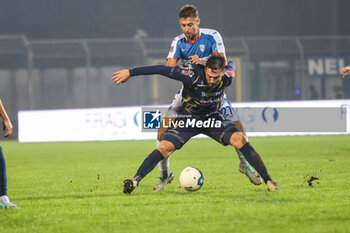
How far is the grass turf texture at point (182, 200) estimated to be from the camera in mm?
5148

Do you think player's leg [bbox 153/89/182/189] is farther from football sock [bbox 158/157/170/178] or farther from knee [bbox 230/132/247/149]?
knee [bbox 230/132/247/149]

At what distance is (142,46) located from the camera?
81.0 feet

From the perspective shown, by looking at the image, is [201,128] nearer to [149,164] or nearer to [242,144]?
[242,144]

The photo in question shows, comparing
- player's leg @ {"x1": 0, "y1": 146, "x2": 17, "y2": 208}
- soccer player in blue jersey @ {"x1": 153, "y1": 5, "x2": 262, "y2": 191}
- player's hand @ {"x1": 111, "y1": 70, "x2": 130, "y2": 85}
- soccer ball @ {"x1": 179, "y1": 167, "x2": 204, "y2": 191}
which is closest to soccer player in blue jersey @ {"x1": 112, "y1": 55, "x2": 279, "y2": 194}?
player's hand @ {"x1": 111, "y1": 70, "x2": 130, "y2": 85}

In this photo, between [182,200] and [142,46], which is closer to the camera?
[182,200]

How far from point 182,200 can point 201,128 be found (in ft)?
3.50

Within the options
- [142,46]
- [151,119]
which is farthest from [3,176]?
[142,46]

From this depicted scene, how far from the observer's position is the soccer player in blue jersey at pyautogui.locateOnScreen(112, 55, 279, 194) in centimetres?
682

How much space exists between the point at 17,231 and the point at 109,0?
33.2 m

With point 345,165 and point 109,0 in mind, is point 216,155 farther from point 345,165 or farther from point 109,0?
point 109,0

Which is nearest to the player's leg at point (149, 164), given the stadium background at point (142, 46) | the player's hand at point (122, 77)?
the player's hand at point (122, 77)

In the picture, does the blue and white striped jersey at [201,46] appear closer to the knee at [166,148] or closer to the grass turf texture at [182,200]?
the knee at [166,148]

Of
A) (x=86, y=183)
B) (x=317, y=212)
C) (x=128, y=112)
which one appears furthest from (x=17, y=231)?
(x=128, y=112)

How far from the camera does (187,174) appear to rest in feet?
24.0
